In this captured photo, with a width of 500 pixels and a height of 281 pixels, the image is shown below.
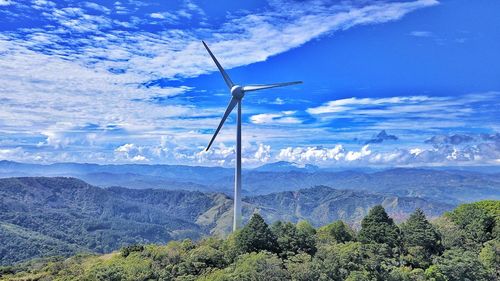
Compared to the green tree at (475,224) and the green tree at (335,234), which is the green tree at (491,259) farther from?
the green tree at (335,234)

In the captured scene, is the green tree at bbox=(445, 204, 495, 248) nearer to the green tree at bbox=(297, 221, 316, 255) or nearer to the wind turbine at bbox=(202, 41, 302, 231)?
the green tree at bbox=(297, 221, 316, 255)

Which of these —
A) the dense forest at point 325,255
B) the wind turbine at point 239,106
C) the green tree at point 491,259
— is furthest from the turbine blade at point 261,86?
the green tree at point 491,259

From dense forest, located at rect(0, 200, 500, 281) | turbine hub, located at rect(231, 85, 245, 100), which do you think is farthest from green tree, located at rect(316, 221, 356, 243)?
turbine hub, located at rect(231, 85, 245, 100)

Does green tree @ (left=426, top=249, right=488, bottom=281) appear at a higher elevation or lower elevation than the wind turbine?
lower

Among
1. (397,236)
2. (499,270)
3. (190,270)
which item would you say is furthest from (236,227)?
(499,270)

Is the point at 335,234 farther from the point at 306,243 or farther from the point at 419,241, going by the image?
the point at 419,241
